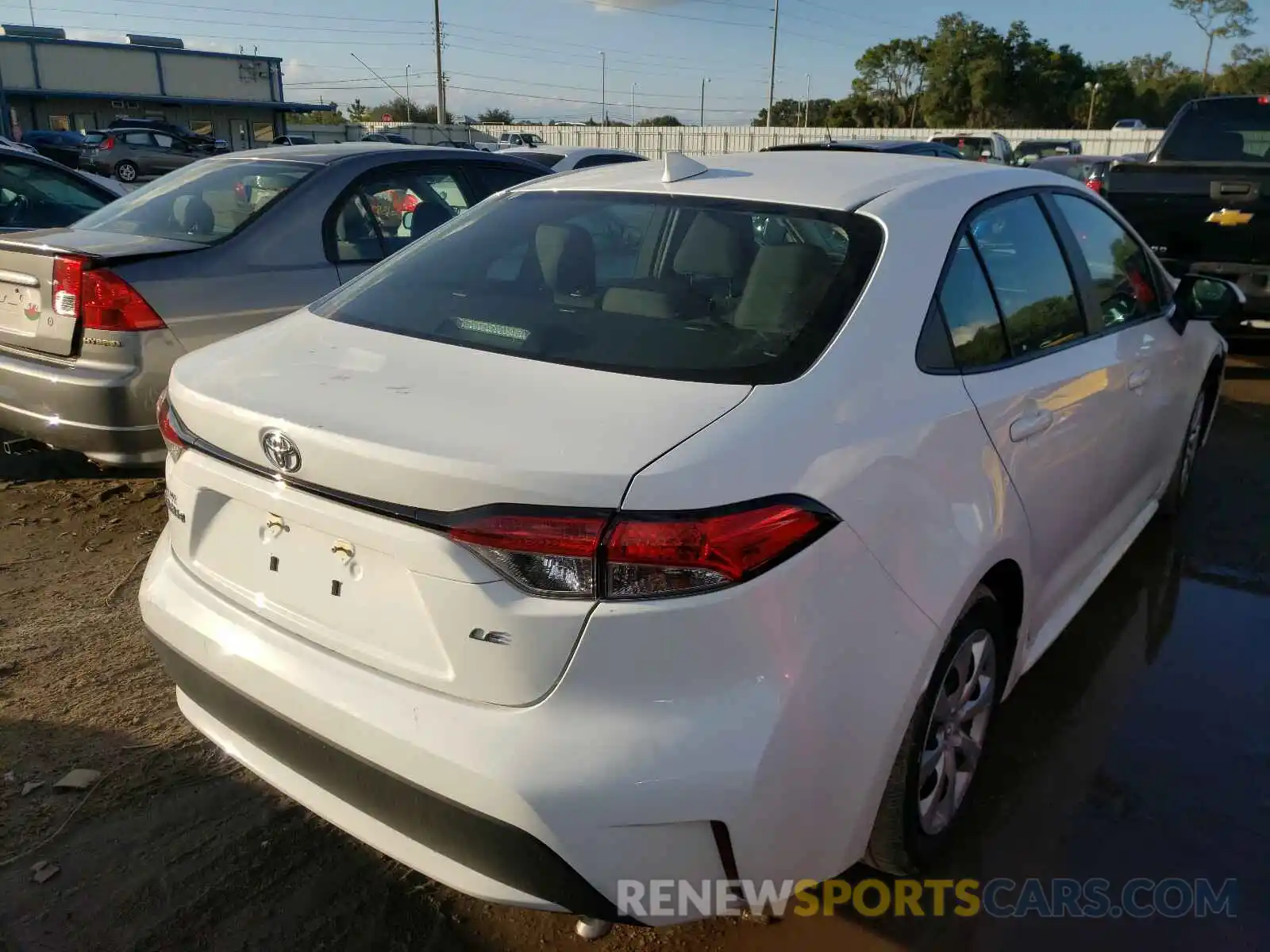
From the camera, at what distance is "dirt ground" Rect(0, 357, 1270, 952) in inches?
88.6

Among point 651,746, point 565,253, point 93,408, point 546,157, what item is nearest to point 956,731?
point 651,746

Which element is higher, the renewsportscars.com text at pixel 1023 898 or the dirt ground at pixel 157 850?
the dirt ground at pixel 157 850

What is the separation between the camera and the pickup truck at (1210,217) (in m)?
7.18

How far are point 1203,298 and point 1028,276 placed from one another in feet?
5.19

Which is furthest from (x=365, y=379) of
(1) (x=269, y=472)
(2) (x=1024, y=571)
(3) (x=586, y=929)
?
(2) (x=1024, y=571)

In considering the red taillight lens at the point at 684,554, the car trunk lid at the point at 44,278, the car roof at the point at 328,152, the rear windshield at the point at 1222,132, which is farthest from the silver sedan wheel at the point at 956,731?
the rear windshield at the point at 1222,132

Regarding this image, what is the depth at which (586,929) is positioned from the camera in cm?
215

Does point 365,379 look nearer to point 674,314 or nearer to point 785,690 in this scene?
point 674,314

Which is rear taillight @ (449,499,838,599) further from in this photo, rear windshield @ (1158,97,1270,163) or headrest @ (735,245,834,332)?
rear windshield @ (1158,97,1270,163)

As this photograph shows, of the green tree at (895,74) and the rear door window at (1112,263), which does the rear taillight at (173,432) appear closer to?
the rear door window at (1112,263)

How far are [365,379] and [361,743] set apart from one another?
732mm

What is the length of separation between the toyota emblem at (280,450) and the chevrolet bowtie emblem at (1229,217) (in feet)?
24.6

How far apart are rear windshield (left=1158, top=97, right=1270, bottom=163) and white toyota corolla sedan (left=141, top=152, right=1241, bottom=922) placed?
7376 mm

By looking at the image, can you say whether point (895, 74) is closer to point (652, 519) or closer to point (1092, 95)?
point (1092, 95)
